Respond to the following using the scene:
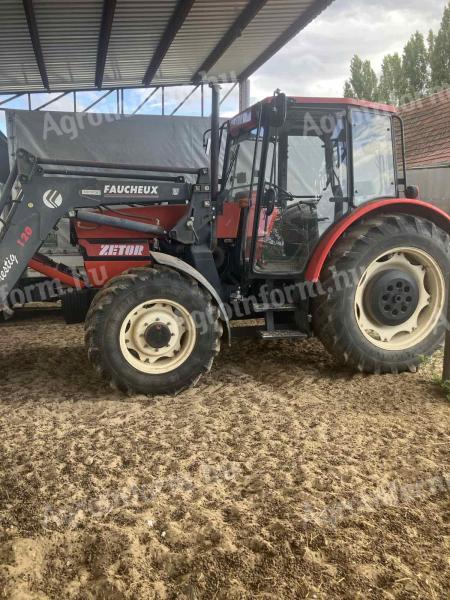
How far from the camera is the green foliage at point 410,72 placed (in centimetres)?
2100

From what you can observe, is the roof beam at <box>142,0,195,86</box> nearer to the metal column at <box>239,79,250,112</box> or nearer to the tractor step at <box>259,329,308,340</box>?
the metal column at <box>239,79,250,112</box>

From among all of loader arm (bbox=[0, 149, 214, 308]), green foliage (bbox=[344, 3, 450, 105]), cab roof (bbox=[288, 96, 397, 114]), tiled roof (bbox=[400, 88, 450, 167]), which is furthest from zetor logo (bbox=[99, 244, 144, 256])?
green foliage (bbox=[344, 3, 450, 105])

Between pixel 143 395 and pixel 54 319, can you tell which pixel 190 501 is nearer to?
pixel 143 395

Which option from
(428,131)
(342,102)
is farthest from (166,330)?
(428,131)

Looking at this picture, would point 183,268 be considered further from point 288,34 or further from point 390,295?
point 288,34

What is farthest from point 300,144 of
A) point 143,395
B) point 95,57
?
point 95,57

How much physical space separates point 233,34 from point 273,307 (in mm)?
6259

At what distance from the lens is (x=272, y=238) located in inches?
173

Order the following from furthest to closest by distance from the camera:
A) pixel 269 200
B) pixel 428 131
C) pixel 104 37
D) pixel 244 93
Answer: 1. pixel 428 131
2. pixel 244 93
3. pixel 104 37
4. pixel 269 200

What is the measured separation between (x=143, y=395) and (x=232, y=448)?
1076mm

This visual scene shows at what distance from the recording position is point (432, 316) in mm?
4531

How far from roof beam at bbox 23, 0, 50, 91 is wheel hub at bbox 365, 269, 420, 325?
239 inches

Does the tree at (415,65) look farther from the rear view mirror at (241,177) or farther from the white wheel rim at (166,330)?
the white wheel rim at (166,330)

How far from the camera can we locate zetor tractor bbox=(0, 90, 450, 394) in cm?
392
